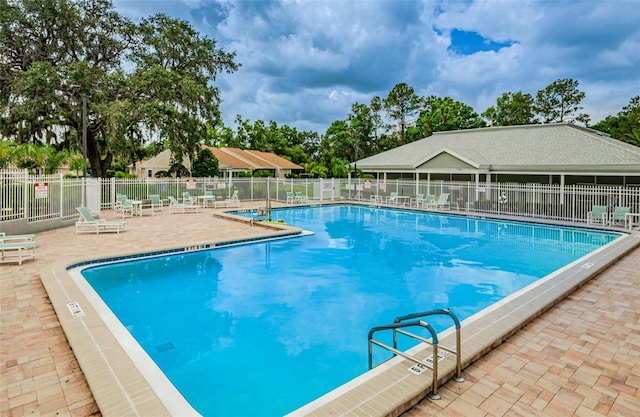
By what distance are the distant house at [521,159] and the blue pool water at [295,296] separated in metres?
4.74

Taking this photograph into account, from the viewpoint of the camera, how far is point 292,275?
1002 cm

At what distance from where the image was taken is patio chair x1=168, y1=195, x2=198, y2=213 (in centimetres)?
2069

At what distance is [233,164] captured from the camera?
→ 4012 centimetres

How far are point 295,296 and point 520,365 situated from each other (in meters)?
4.85

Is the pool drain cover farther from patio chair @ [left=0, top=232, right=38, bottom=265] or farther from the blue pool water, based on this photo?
patio chair @ [left=0, top=232, right=38, bottom=265]

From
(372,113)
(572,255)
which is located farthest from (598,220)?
(372,113)

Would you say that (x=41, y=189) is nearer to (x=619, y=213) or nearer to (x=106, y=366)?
(x=106, y=366)

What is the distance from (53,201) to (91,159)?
1410 cm

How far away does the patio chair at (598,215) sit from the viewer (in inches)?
640

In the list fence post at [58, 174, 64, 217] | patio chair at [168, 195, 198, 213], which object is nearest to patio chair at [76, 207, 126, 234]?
fence post at [58, 174, 64, 217]

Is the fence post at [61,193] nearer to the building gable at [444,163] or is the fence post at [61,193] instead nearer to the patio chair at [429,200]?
the patio chair at [429,200]

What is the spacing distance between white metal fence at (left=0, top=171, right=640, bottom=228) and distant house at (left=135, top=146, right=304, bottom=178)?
5200 mm

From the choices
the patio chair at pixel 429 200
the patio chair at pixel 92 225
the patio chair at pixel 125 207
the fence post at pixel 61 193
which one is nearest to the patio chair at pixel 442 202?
the patio chair at pixel 429 200

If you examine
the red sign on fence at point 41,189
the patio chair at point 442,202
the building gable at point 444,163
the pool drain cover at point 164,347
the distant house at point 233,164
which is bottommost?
the pool drain cover at point 164,347
